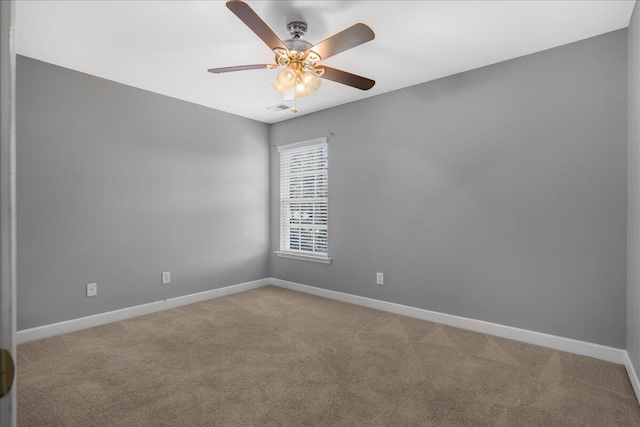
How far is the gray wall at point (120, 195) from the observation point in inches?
117

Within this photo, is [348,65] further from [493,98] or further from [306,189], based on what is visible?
[306,189]

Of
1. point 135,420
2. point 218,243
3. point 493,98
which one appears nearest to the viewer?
point 135,420

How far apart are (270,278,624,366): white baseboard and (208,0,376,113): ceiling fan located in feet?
7.82

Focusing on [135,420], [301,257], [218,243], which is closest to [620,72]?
[301,257]

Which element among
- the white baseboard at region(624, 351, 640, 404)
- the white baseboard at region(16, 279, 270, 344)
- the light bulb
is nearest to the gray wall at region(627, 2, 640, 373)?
the white baseboard at region(624, 351, 640, 404)

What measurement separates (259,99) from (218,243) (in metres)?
1.95

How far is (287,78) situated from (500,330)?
288 centimetres

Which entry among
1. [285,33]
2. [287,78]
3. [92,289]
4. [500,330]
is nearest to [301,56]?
[287,78]

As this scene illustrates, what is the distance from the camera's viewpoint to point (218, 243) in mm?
4410

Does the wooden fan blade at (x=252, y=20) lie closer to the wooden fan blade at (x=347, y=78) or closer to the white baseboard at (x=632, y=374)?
the wooden fan blade at (x=347, y=78)

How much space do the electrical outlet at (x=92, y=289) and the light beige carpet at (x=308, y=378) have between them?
1.26ft

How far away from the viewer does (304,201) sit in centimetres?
467

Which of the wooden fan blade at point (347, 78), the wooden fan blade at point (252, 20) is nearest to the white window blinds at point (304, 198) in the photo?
the wooden fan blade at point (347, 78)

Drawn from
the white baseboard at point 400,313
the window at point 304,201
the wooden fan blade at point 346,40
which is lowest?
the white baseboard at point 400,313
